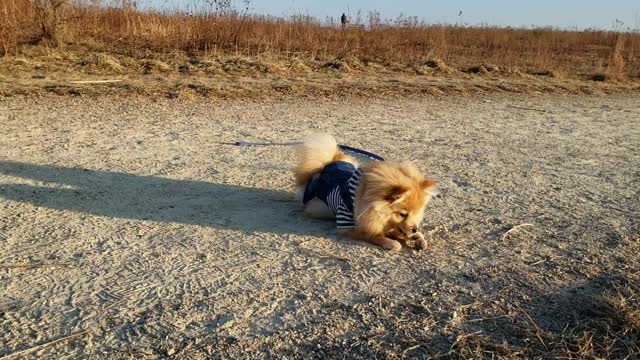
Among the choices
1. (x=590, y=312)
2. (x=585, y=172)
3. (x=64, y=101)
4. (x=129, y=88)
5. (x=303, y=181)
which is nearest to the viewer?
(x=590, y=312)

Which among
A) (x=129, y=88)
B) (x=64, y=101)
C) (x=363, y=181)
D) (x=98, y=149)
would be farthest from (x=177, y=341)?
(x=129, y=88)

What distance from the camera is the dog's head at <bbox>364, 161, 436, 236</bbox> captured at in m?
2.97

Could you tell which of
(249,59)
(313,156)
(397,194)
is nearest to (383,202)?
(397,194)

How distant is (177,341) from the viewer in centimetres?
215

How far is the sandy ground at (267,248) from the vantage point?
7.36ft

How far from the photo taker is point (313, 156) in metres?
3.74

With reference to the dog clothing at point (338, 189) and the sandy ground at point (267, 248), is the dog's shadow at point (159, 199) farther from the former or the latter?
the dog clothing at point (338, 189)

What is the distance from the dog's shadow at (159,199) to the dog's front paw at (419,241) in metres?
0.52

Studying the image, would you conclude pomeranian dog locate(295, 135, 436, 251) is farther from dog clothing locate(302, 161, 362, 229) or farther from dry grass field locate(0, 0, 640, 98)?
dry grass field locate(0, 0, 640, 98)

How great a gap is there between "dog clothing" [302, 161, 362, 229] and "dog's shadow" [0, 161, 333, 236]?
0.49 feet

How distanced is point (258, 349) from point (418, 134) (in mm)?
4145

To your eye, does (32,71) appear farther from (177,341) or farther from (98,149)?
(177,341)

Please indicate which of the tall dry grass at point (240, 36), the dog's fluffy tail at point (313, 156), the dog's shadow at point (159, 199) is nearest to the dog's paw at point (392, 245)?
the dog's shadow at point (159, 199)

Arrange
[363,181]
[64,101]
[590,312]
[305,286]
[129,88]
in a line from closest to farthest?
[590,312]
[305,286]
[363,181]
[64,101]
[129,88]
